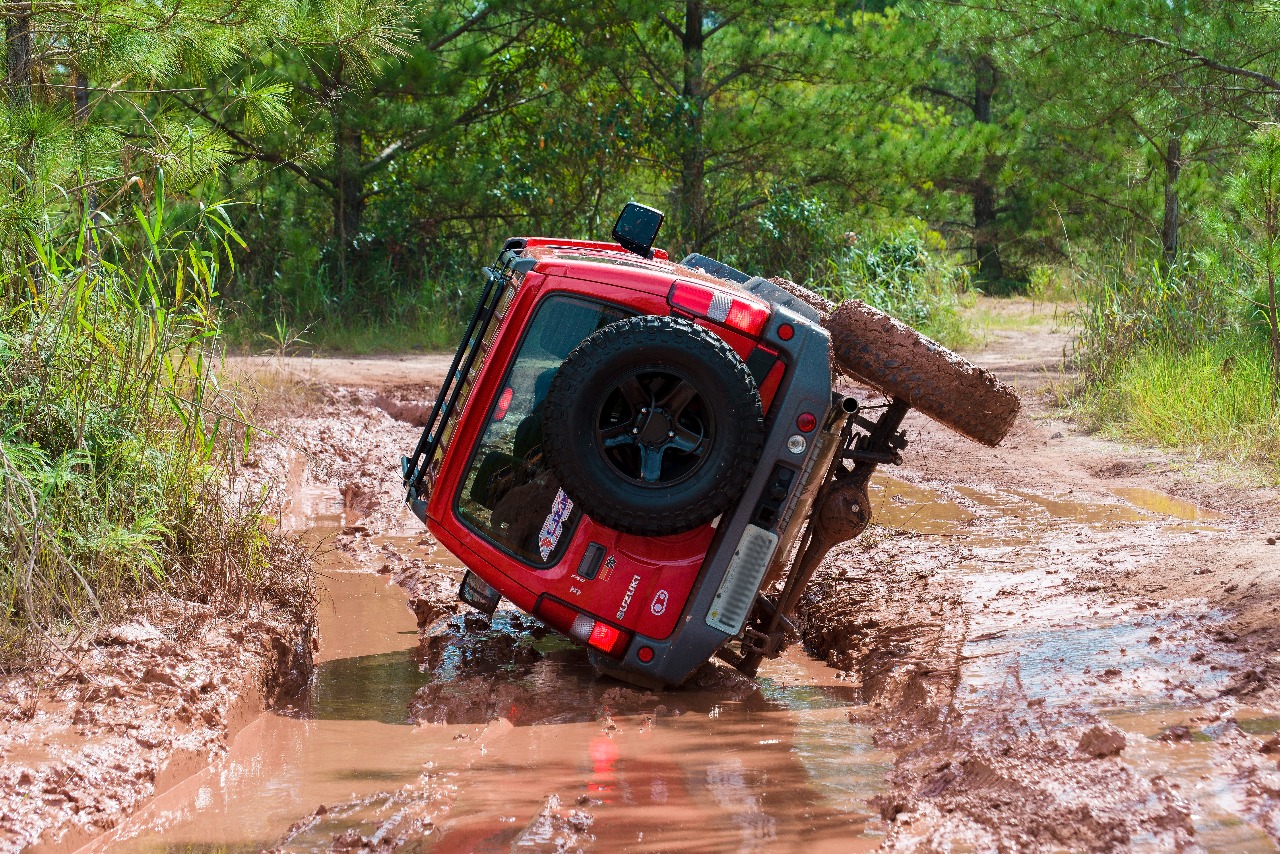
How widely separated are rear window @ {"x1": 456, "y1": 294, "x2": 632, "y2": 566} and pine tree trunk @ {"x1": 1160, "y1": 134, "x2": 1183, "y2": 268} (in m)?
10.9

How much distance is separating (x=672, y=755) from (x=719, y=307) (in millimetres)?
1624

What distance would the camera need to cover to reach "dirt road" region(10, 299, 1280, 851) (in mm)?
3441

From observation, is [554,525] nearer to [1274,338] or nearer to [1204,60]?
[1274,338]

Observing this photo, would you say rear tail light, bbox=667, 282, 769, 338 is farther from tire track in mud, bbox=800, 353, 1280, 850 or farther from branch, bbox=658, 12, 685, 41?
branch, bbox=658, 12, 685, 41

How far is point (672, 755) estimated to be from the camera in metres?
4.22

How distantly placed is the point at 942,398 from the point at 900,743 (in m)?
1.38

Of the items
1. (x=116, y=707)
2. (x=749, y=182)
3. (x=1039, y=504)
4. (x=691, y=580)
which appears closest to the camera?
(x=116, y=707)

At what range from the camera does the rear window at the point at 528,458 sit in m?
4.62

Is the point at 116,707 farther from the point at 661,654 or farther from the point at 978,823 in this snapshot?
the point at 978,823

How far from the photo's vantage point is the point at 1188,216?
1552 cm

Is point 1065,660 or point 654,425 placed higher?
point 654,425

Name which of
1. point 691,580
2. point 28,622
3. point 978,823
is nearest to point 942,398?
point 691,580

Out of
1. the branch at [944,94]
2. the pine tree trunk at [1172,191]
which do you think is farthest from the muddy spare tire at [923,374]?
the branch at [944,94]

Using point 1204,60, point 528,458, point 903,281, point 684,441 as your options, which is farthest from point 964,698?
point 903,281
